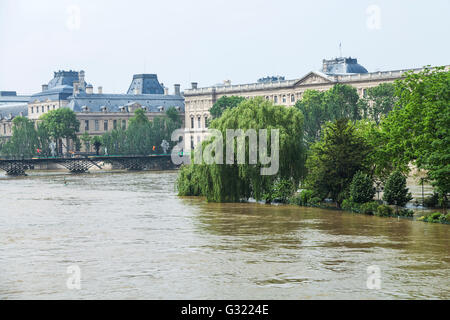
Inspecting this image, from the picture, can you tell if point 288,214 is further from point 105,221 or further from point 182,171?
point 182,171

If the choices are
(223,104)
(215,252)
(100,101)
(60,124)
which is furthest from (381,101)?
(100,101)

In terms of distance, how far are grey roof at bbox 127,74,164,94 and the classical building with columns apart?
14511 millimetres

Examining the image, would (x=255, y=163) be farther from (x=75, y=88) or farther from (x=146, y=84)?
(x=146, y=84)

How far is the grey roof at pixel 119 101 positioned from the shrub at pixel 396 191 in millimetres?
116498

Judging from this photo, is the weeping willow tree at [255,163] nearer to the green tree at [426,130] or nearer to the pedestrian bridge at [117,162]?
the green tree at [426,130]

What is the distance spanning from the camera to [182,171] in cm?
6681

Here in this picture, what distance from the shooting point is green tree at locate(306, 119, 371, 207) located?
178 ft

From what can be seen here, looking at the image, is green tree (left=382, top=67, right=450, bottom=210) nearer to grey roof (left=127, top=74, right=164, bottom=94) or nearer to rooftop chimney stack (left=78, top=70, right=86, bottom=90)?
rooftop chimney stack (left=78, top=70, right=86, bottom=90)

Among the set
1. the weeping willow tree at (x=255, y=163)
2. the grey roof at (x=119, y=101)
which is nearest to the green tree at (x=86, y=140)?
the grey roof at (x=119, y=101)

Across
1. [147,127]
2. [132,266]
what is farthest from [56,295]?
Answer: [147,127]

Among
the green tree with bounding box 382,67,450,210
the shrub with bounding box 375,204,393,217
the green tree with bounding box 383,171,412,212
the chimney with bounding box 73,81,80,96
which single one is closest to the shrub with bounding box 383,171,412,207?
the green tree with bounding box 383,171,412,212

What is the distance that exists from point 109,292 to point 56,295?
1.85m

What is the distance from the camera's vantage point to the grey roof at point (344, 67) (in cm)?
13588
